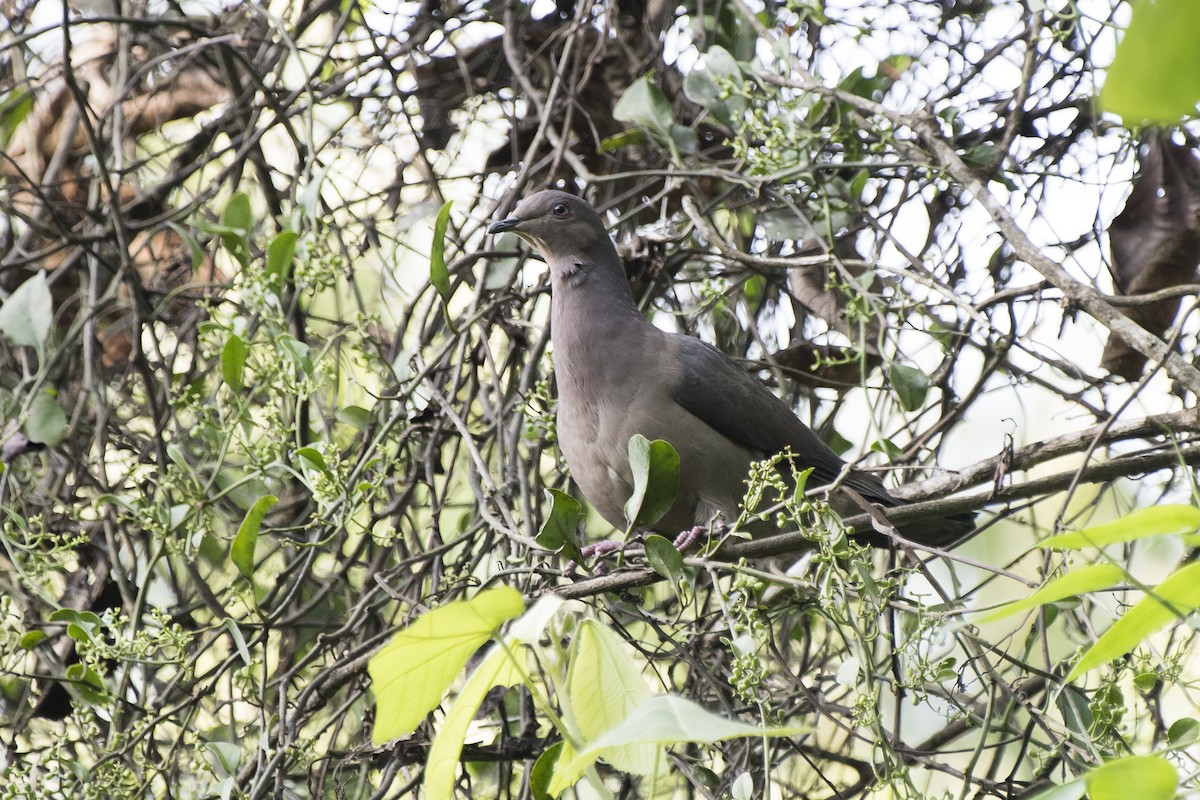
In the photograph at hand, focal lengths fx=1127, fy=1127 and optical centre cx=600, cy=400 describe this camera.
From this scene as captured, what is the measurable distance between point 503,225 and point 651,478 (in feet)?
5.00

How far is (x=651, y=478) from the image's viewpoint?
2322 millimetres

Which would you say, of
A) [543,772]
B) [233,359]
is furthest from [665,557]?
[233,359]

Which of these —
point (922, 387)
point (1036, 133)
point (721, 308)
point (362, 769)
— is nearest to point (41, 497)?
point (362, 769)

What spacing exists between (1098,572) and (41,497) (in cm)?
373

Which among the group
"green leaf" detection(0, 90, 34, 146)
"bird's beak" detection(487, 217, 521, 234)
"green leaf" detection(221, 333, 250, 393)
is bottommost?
"green leaf" detection(221, 333, 250, 393)

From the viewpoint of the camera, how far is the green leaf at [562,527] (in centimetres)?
231

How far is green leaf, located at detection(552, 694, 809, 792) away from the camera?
95cm

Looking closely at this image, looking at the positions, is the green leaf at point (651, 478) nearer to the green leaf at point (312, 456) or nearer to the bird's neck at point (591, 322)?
the green leaf at point (312, 456)

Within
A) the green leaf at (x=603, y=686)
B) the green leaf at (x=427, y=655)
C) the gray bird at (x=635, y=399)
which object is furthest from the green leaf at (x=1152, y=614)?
the gray bird at (x=635, y=399)

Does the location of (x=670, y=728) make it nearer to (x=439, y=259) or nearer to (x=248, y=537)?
(x=248, y=537)

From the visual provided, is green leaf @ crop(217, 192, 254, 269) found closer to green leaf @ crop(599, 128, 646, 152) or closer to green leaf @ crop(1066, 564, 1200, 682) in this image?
green leaf @ crop(599, 128, 646, 152)

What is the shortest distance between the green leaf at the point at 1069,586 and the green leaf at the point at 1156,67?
0.36 metres

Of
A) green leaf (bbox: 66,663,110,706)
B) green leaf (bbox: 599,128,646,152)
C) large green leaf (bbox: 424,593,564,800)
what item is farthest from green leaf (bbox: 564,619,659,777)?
green leaf (bbox: 599,128,646,152)

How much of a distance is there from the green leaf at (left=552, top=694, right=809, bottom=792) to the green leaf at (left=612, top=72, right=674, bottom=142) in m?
2.73
